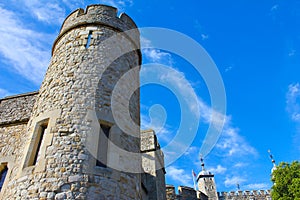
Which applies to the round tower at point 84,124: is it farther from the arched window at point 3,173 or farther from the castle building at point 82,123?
the arched window at point 3,173

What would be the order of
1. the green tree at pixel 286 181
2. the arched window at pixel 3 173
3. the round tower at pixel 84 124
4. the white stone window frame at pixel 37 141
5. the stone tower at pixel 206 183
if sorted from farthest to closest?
the stone tower at pixel 206 183, the green tree at pixel 286 181, the arched window at pixel 3 173, the white stone window frame at pixel 37 141, the round tower at pixel 84 124

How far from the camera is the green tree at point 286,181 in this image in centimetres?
1599

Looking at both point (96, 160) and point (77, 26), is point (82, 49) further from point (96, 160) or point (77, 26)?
point (96, 160)

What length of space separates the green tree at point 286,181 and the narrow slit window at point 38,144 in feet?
58.6

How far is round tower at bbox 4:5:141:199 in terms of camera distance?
3918 mm

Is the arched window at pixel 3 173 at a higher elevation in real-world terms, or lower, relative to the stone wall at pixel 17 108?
lower

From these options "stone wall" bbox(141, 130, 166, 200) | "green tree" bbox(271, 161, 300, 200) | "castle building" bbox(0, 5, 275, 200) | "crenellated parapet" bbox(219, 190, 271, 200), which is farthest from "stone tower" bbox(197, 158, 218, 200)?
"castle building" bbox(0, 5, 275, 200)

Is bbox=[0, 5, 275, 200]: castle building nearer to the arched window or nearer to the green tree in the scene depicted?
the arched window

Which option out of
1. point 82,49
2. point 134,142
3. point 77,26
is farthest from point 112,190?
point 77,26

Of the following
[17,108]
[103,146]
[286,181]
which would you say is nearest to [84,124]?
[103,146]

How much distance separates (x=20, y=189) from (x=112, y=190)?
1.69 m

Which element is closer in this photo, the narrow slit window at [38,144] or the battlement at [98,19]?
the narrow slit window at [38,144]

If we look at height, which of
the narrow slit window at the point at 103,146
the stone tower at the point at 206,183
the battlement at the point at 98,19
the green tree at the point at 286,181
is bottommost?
the narrow slit window at the point at 103,146

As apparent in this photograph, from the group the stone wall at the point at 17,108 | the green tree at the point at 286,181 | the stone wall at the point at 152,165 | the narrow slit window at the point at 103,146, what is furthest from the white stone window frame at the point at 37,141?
the green tree at the point at 286,181
